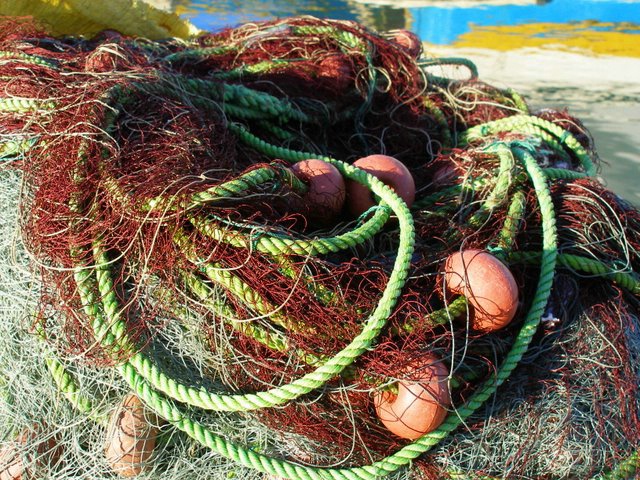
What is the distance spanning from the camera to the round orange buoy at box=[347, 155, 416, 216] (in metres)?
1.99

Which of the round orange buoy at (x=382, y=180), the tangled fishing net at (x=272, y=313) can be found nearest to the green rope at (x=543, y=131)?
the tangled fishing net at (x=272, y=313)

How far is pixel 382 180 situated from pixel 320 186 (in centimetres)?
26

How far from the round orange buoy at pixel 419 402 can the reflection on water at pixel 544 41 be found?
222 cm

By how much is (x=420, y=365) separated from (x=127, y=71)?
1.42 meters

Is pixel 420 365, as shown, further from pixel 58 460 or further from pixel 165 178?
pixel 58 460

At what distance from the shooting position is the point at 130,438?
160 cm

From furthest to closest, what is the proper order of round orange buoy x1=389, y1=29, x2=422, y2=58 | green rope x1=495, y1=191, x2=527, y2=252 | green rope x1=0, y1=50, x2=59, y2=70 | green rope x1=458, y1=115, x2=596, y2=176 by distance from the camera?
round orange buoy x1=389, y1=29, x2=422, y2=58 < green rope x1=458, y1=115, x2=596, y2=176 < green rope x1=0, y1=50, x2=59, y2=70 < green rope x1=495, y1=191, x2=527, y2=252

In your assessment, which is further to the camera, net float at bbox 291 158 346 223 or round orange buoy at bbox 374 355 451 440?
net float at bbox 291 158 346 223

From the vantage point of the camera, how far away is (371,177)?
1921mm

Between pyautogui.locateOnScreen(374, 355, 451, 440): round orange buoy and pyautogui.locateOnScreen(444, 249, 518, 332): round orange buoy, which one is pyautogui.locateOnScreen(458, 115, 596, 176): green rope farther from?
pyautogui.locateOnScreen(374, 355, 451, 440): round orange buoy

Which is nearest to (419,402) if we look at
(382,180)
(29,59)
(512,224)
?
(512,224)

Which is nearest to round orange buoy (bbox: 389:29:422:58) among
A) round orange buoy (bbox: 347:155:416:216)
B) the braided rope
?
round orange buoy (bbox: 347:155:416:216)

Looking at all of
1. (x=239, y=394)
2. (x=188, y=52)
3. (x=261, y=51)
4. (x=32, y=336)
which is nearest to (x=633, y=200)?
(x=261, y=51)

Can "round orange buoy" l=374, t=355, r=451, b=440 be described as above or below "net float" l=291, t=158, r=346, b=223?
below
